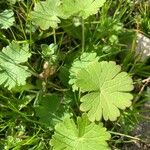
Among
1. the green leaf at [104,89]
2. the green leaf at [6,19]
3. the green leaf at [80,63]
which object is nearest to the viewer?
the green leaf at [104,89]

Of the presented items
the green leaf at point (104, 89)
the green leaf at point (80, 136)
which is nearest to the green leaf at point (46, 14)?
the green leaf at point (104, 89)

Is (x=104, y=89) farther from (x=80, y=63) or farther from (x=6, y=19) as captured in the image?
(x=6, y=19)

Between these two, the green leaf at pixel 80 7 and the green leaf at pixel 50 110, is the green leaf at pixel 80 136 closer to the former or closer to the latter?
the green leaf at pixel 50 110

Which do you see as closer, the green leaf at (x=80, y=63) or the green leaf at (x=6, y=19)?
the green leaf at (x=80, y=63)

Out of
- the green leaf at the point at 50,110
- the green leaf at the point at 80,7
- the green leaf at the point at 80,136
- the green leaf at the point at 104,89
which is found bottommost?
the green leaf at the point at 80,136

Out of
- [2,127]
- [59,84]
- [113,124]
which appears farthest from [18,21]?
[113,124]

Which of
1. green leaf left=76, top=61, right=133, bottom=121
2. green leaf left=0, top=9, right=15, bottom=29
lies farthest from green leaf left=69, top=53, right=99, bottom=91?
green leaf left=0, top=9, right=15, bottom=29

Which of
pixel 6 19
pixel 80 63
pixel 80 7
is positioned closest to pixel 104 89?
pixel 80 63

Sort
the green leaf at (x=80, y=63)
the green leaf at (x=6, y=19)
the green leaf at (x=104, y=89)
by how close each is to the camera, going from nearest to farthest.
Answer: the green leaf at (x=104, y=89) < the green leaf at (x=80, y=63) < the green leaf at (x=6, y=19)
